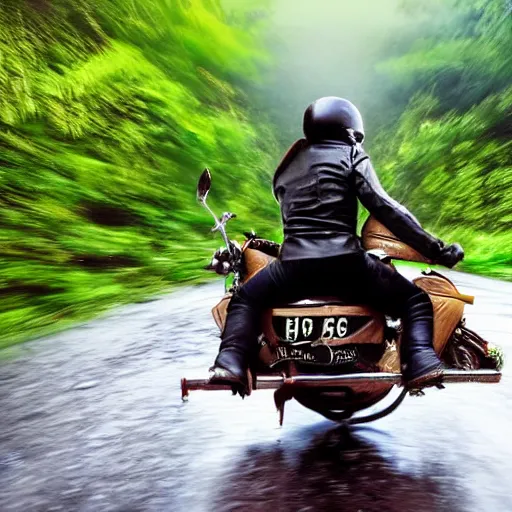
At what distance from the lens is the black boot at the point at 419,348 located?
14.6ft

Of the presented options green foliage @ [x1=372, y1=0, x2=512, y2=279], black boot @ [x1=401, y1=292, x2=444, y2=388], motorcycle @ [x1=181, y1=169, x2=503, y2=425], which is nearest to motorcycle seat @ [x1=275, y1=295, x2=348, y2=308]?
motorcycle @ [x1=181, y1=169, x2=503, y2=425]

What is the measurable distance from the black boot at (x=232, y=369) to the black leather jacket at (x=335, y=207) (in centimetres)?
60

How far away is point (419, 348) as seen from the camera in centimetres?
459

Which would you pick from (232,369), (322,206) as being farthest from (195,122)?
(232,369)

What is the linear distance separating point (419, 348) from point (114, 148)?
66.1 ft

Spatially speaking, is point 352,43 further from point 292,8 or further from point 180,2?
point 180,2

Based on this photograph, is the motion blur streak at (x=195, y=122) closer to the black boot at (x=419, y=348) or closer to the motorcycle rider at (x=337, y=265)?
the motorcycle rider at (x=337, y=265)

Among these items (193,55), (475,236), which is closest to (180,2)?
(193,55)

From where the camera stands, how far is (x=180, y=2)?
109ft

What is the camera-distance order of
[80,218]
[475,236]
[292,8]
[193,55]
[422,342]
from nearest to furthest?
[422,342]
[80,218]
[475,236]
[193,55]
[292,8]

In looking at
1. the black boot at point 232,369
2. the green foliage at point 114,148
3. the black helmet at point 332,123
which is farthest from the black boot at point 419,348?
the green foliage at point 114,148

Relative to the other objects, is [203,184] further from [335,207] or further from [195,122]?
[195,122]

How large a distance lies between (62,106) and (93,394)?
56.4ft

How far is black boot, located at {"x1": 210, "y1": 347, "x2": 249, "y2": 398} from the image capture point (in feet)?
14.8
